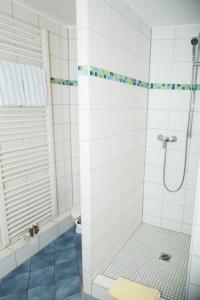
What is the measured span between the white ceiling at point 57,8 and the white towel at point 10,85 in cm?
58

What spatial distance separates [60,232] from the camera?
8.20ft

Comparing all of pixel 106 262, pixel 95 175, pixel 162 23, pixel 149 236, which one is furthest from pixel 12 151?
pixel 162 23

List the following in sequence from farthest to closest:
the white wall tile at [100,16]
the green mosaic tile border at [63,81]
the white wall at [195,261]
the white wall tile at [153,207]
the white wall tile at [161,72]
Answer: the white wall tile at [153,207], the green mosaic tile border at [63,81], the white wall tile at [161,72], the white wall tile at [100,16], the white wall at [195,261]

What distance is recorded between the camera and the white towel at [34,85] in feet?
6.28

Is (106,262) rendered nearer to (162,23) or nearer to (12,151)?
(12,151)

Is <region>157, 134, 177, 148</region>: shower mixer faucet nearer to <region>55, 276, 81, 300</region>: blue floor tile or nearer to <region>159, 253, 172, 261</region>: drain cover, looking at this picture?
<region>159, 253, 172, 261</region>: drain cover

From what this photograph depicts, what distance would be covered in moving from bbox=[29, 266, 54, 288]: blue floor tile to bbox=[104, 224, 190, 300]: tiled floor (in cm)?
47

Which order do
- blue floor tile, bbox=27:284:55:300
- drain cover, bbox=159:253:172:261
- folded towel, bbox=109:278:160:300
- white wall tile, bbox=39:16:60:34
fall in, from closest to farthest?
folded towel, bbox=109:278:160:300 → blue floor tile, bbox=27:284:55:300 → drain cover, bbox=159:253:172:261 → white wall tile, bbox=39:16:60:34

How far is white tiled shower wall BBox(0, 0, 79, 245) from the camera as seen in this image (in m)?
2.37

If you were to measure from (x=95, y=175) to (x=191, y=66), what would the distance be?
4.79 feet

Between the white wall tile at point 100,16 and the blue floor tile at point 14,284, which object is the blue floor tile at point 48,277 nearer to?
the blue floor tile at point 14,284

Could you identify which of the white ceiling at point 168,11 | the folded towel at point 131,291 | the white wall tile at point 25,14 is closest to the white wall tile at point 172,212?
the folded towel at point 131,291

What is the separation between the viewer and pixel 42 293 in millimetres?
→ 1743

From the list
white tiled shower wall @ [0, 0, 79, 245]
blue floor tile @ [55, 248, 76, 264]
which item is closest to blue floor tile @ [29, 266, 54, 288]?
blue floor tile @ [55, 248, 76, 264]
